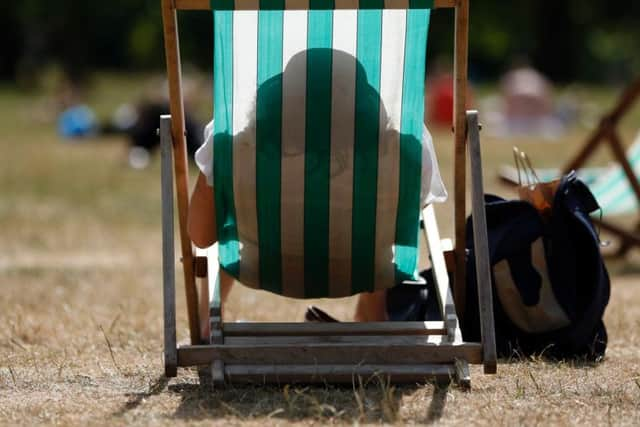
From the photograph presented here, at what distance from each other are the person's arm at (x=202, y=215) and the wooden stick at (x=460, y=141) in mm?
741

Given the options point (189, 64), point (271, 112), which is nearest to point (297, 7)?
point (271, 112)

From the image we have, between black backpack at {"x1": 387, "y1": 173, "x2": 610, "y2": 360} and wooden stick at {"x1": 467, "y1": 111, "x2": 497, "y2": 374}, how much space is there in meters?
0.59

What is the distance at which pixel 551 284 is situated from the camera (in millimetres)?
4016

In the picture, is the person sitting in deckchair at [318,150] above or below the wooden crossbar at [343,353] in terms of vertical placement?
above

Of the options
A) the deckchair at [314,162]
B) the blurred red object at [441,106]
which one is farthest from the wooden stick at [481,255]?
the blurred red object at [441,106]

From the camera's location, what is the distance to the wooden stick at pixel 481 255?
335 cm

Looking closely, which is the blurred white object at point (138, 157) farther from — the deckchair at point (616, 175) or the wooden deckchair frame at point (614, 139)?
the wooden deckchair frame at point (614, 139)

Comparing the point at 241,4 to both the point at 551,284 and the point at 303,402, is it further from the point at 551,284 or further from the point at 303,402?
the point at 551,284

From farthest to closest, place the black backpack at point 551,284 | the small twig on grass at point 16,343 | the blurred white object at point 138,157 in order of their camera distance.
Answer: the blurred white object at point 138,157 → the small twig on grass at point 16,343 → the black backpack at point 551,284

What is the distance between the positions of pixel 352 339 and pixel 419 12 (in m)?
1.03

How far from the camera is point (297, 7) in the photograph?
3.39 metres

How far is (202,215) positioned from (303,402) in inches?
28.7

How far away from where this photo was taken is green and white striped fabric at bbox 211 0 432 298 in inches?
136

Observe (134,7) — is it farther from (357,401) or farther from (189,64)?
(357,401)
